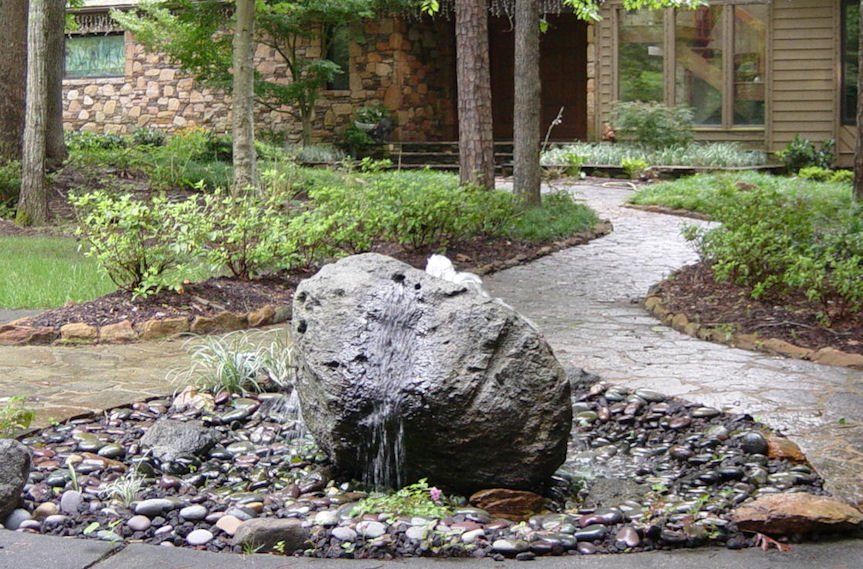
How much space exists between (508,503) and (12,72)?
12729 millimetres

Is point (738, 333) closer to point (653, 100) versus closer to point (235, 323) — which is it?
point (235, 323)

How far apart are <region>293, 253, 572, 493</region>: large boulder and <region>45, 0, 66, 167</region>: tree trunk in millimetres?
12719

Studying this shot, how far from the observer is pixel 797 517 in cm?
398

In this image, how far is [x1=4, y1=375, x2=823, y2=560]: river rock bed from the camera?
4004 millimetres

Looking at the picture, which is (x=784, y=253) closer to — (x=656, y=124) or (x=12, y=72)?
(x=12, y=72)

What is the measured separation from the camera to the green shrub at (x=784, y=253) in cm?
751

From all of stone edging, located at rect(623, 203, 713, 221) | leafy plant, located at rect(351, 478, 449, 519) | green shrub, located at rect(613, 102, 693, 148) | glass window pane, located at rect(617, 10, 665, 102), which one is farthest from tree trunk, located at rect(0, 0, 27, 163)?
leafy plant, located at rect(351, 478, 449, 519)

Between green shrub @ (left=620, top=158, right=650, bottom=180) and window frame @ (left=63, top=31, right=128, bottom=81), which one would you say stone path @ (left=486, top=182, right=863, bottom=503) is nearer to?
green shrub @ (left=620, top=158, right=650, bottom=180)

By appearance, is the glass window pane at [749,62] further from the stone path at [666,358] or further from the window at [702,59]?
the stone path at [666,358]

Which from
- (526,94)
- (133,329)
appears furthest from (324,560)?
(526,94)

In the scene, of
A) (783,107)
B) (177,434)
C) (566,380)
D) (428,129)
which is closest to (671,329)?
(566,380)

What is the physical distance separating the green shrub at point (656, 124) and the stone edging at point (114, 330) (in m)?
14.1

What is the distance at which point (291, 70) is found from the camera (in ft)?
72.4

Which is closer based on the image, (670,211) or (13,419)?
(13,419)
